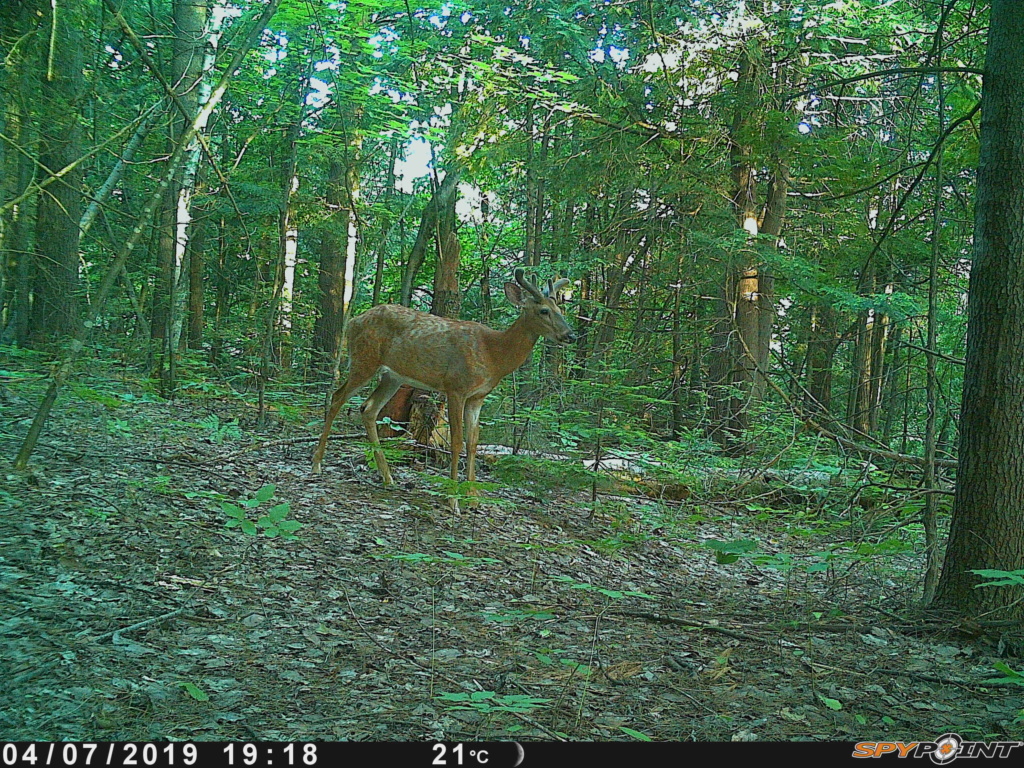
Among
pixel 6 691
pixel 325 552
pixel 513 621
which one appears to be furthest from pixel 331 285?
pixel 6 691

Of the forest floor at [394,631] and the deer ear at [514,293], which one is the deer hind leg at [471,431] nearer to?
the forest floor at [394,631]

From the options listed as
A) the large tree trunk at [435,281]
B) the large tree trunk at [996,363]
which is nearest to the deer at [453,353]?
the large tree trunk at [435,281]

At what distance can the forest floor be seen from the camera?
3219mm

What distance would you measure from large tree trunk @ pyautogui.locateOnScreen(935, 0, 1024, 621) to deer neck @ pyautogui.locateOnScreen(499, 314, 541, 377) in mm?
4428

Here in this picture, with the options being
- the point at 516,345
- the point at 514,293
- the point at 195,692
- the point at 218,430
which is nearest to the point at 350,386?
the point at 218,430

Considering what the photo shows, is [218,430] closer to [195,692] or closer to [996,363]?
Answer: [195,692]

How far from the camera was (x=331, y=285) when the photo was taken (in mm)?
15977

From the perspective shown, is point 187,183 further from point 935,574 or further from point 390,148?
point 935,574

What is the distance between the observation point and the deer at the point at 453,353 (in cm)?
820

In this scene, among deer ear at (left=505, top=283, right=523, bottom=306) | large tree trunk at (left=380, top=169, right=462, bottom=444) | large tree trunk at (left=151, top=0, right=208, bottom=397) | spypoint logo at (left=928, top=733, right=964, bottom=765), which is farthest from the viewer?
large tree trunk at (left=380, top=169, right=462, bottom=444)

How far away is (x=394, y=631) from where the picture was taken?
4.44 metres

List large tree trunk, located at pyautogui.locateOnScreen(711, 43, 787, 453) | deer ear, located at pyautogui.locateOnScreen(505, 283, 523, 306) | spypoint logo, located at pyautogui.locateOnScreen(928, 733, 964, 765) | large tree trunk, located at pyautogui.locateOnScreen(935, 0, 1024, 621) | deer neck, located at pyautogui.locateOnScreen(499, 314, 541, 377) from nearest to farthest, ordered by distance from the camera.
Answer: spypoint logo, located at pyautogui.locateOnScreen(928, 733, 964, 765) < large tree trunk, located at pyautogui.locateOnScreen(935, 0, 1024, 621) < deer neck, located at pyautogui.locateOnScreen(499, 314, 541, 377) < deer ear, located at pyautogui.locateOnScreen(505, 283, 523, 306) < large tree trunk, located at pyautogui.locateOnScreen(711, 43, 787, 453)

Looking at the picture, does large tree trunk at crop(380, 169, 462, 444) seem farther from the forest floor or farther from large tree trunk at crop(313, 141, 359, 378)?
large tree trunk at crop(313, 141, 359, 378)

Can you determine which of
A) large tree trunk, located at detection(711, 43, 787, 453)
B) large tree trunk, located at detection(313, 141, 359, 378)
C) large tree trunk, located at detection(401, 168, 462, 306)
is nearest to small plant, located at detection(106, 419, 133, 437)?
large tree trunk, located at detection(401, 168, 462, 306)
